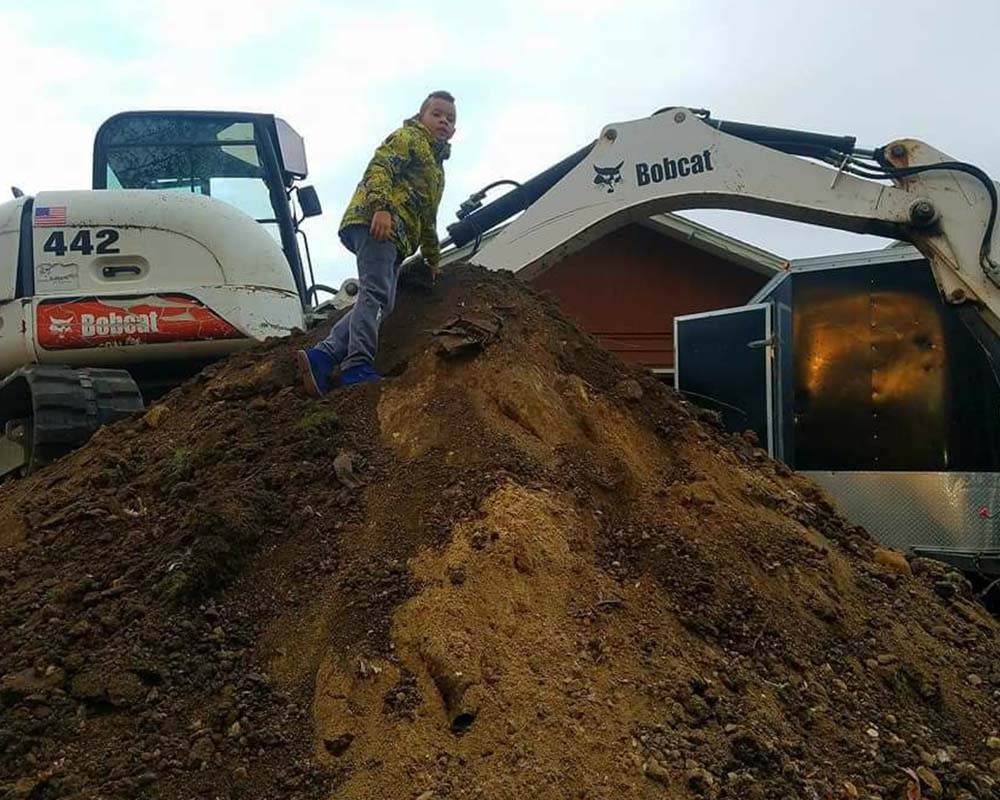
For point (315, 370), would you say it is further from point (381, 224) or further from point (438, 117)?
point (438, 117)

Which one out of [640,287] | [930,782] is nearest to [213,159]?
[930,782]

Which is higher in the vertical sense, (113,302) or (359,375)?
(113,302)

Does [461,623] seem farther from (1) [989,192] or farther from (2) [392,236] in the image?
(1) [989,192]

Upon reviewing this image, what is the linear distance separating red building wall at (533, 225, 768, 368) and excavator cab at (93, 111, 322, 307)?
699cm

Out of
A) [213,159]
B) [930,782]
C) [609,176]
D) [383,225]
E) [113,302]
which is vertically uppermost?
[213,159]

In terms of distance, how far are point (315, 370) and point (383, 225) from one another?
74 cm

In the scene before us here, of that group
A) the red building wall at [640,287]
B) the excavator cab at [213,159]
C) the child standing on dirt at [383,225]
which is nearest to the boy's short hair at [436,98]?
the child standing on dirt at [383,225]

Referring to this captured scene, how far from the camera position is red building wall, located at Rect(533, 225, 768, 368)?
47.3ft

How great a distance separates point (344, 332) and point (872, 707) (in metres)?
2.83

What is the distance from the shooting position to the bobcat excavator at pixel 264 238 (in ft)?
18.4

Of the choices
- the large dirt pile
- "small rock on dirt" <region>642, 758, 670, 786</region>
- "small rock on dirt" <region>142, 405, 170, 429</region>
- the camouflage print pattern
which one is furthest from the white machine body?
"small rock on dirt" <region>642, 758, 670, 786</region>

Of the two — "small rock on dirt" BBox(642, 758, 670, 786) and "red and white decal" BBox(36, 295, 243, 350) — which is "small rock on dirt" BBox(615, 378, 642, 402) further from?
"red and white decal" BBox(36, 295, 243, 350)

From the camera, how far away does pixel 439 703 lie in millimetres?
2863

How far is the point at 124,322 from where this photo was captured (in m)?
5.81
